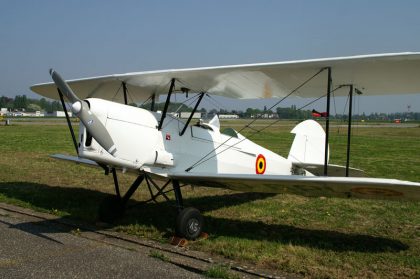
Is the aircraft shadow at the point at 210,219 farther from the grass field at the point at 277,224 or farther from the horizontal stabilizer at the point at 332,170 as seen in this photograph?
the horizontal stabilizer at the point at 332,170

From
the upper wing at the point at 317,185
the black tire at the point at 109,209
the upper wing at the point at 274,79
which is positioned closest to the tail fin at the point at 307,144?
the upper wing at the point at 274,79

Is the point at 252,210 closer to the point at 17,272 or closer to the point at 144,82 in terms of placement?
the point at 144,82

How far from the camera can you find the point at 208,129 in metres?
7.12

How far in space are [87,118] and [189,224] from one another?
1.94 meters

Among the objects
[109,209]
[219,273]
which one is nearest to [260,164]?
[109,209]

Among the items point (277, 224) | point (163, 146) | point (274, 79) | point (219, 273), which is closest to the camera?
point (219, 273)

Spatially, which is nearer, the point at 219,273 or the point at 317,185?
the point at 219,273

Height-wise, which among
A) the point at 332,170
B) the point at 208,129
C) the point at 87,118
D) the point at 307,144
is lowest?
the point at 332,170

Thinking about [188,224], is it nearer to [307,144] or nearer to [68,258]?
[68,258]

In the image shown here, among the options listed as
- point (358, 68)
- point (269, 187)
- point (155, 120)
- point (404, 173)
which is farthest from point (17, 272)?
point (404, 173)

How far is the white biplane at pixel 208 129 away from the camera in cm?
531

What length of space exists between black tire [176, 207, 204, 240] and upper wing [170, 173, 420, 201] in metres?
0.53

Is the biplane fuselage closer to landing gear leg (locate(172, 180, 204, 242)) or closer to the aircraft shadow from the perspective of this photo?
landing gear leg (locate(172, 180, 204, 242))

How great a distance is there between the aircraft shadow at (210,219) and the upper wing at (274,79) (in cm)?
199
